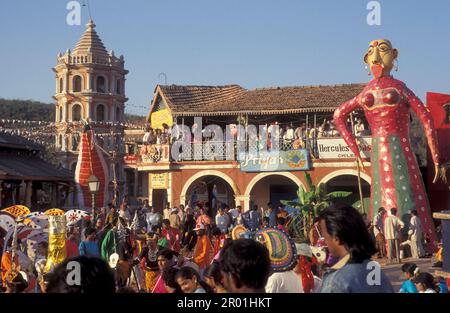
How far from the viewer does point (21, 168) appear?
31.4 meters

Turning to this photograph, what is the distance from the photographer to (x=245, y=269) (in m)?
3.82

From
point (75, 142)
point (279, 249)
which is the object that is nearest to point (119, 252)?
point (279, 249)

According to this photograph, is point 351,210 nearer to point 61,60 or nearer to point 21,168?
point 21,168

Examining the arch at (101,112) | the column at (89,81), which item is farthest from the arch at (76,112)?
the column at (89,81)

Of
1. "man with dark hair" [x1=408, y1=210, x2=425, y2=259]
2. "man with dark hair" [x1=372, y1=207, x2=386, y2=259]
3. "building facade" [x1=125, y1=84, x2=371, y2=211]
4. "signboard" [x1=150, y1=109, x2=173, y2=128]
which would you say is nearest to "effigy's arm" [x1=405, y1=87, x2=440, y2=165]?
"man with dark hair" [x1=408, y1=210, x2=425, y2=259]

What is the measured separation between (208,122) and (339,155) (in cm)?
652

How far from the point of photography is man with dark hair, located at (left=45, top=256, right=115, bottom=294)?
3473 millimetres

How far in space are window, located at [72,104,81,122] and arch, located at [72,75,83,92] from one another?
1.20m

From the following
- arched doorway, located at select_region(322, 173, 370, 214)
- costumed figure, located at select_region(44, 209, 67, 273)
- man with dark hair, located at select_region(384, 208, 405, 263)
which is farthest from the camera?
arched doorway, located at select_region(322, 173, 370, 214)

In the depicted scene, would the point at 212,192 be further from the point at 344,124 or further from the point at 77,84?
the point at 77,84

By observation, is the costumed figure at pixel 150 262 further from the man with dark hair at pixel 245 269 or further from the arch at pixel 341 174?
the arch at pixel 341 174

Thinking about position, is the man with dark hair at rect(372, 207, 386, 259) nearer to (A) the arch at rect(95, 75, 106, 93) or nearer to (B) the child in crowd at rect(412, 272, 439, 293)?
(B) the child in crowd at rect(412, 272, 439, 293)

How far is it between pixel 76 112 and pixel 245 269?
4870 cm

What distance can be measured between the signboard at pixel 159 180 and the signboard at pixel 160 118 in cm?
411
